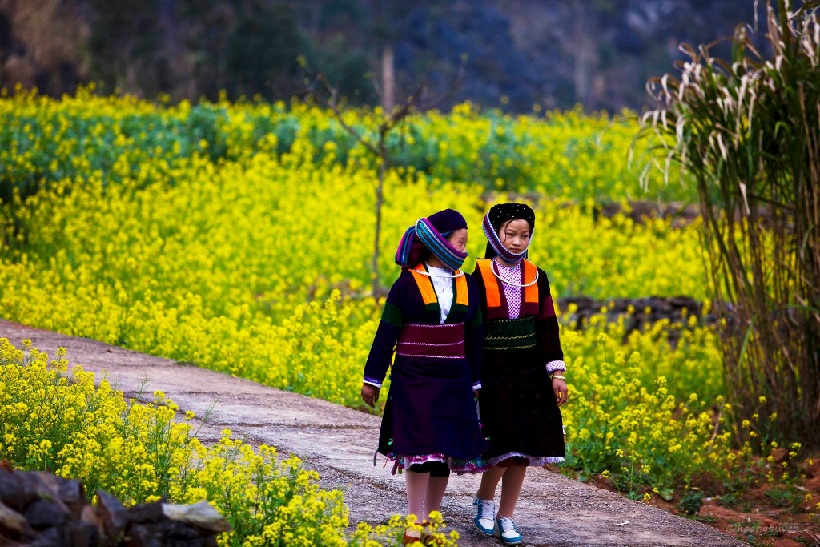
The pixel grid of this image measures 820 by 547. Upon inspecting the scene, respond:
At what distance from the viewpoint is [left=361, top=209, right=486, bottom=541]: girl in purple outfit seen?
4.19 meters

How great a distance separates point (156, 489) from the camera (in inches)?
160

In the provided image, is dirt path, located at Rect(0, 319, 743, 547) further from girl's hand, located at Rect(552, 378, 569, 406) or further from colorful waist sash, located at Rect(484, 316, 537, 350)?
colorful waist sash, located at Rect(484, 316, 537, 350)

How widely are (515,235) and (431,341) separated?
0.51m

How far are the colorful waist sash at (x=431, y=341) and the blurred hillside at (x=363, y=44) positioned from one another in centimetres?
1352

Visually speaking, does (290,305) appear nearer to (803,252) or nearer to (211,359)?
(211,359)

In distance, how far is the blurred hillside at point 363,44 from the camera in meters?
26.1

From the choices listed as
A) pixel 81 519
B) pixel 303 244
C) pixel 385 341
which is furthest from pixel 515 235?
pixel 303 244

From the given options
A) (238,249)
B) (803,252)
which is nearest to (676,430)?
(803,252)

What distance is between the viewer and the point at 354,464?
5.22m

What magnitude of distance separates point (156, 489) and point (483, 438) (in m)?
1.14

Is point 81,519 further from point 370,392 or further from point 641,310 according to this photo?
point 641,310

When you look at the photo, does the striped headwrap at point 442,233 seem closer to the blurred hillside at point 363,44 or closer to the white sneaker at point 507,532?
the white sneaker at point 507,532

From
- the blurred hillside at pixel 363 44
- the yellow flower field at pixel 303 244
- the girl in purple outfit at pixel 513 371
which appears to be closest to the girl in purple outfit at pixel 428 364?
the girl in purple outfit at pixel 513 371

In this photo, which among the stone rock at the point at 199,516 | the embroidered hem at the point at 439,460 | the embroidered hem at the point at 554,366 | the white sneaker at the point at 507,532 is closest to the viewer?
the stone rock at the point at 199,516
